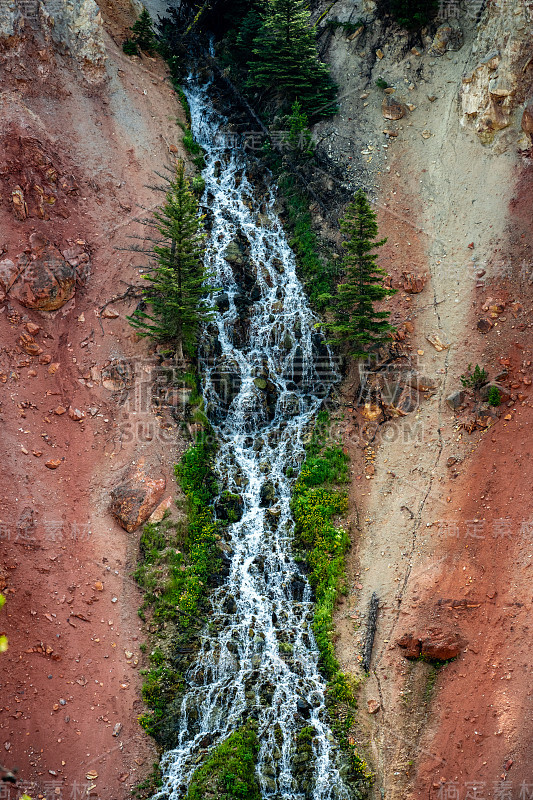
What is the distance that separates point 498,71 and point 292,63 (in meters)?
9.66

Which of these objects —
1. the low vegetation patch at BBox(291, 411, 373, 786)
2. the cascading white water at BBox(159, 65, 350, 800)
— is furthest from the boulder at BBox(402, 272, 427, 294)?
the low vegetation patch at BBox(291, 411, 373, 786)

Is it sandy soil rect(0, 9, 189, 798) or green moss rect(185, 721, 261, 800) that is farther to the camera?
sandy soil rect(0, 9, 189, 798)

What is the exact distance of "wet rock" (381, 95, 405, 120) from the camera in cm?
2975

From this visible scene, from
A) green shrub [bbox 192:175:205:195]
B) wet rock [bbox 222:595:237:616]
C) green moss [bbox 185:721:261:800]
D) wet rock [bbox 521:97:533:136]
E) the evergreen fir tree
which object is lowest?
green moss [bbox 185:721:261:800]

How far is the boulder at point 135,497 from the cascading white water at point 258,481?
2715mm

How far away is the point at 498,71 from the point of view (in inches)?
1027

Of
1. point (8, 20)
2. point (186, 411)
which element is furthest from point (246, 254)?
point (8, 20)

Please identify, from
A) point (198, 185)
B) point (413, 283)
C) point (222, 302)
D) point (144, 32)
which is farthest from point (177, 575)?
point (144, 32)

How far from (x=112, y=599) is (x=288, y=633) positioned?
Result: 6092 millimetres

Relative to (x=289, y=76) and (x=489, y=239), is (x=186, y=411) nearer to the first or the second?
(x=489, y=239)

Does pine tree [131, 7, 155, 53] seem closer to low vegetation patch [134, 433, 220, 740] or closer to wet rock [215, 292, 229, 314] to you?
wet rock [215, 292, 229, 314]

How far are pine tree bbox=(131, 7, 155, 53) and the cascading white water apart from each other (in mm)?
3312

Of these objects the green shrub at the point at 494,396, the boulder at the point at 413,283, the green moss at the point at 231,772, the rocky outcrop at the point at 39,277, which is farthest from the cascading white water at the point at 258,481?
the green shrub at the point at 494,396

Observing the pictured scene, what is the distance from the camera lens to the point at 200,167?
31641 mm
